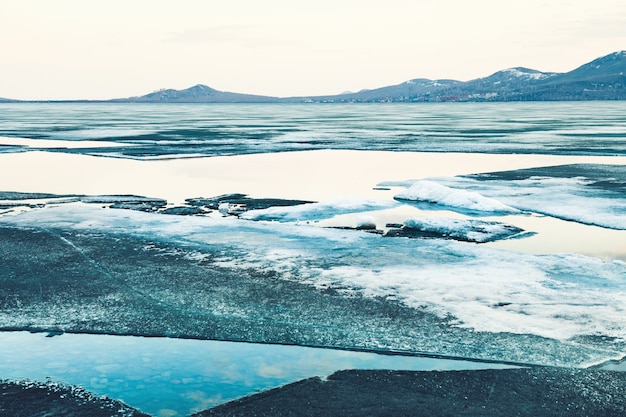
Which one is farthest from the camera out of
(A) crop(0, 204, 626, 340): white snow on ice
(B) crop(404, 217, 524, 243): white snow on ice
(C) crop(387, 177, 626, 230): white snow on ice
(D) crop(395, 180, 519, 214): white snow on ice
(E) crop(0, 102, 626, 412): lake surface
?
(D) crop(395, 180, 519, 214): white snow on ice

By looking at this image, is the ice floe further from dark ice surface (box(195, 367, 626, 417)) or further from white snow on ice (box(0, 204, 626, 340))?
dark ice surface (box(195, 367, 626, 417))

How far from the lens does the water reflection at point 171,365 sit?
4.54 meters

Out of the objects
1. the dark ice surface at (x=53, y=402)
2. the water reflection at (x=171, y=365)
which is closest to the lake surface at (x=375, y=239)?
the water reflection at (x=171, y=365)

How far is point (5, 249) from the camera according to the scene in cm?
873

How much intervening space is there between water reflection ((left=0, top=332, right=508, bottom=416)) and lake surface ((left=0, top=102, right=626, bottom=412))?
2 centimetres

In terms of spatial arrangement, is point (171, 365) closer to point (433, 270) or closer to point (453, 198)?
point (433, 270)

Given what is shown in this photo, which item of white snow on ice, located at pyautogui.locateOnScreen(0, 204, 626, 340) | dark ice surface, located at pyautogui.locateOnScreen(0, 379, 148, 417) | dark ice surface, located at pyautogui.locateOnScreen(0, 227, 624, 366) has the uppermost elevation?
dark ice surface, located at pyautogui.locateOnScreen(0, 379, 148, 417)

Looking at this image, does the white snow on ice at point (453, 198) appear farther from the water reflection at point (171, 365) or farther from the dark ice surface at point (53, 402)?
the dark ice surface at point (53, 402)

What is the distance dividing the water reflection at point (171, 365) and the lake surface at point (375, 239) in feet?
0.07

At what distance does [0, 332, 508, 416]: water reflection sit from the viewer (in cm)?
454

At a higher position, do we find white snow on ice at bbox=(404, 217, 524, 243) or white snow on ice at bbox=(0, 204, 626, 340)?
white snow on ice at bbox=(0, 204, 626, 340)

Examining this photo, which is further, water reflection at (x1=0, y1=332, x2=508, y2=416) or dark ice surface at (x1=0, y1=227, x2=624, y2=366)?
dark ice surface at (x1=0, y1=227, x2=624, y2=366)

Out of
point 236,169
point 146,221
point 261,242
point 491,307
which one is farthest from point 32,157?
point 491,307

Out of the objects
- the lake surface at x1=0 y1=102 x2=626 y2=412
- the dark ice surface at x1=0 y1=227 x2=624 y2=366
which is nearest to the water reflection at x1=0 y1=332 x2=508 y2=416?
the lake surface at x1=0 y1=102 x2=626 y2=412
